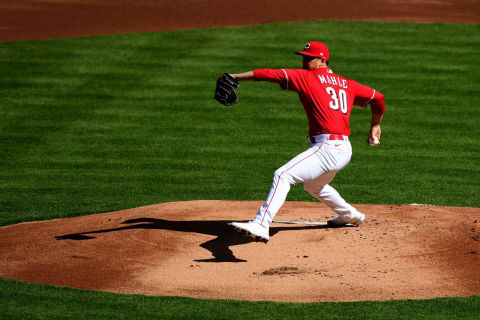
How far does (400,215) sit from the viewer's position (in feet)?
28.3

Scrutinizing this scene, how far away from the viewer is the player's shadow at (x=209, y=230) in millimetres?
7613

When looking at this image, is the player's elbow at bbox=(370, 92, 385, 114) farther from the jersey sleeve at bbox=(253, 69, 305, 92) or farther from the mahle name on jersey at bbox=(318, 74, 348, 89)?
the jersey sleeve at bbox=(253, 69, 305, 92)

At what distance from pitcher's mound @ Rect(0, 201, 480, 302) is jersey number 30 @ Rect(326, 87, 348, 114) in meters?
1.25

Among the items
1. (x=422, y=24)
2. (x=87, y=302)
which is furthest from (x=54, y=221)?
(x=422, y=24)

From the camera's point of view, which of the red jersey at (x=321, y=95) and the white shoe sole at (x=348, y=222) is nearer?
the red jersey at (x=321, y=95)

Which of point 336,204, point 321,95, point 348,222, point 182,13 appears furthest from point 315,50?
point 182,13

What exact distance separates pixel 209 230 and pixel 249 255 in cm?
75

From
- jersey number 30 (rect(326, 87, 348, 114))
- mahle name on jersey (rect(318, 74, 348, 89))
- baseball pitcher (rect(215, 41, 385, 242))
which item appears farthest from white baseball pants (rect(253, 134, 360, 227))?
mahle name on jersey (rect(318, 74, 348, 89))

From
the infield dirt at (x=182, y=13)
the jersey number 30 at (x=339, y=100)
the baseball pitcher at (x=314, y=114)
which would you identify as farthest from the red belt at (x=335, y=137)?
the infield dirt at (x=182, y=13)

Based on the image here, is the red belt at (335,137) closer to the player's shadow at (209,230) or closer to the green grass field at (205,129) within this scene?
the player's shadow at (209,230)

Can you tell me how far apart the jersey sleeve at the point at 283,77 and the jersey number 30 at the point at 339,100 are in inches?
11.6

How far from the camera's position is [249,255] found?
7430mm

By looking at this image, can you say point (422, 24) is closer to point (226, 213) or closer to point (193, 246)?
point (226, 213)

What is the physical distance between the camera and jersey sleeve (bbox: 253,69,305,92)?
7.06 metres
